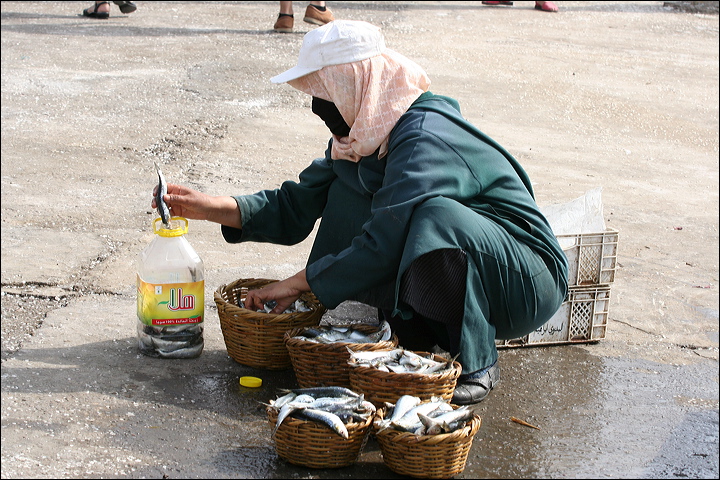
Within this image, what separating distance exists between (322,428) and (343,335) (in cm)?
62

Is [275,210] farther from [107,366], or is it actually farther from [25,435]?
[25,435]

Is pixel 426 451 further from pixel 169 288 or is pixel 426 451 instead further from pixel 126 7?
pixel 126 7

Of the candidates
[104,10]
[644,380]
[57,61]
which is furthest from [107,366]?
[104,10]

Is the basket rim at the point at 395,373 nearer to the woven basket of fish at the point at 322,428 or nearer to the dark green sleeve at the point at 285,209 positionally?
the woven basket of fish at the point at 322,428

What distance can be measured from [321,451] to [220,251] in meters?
2.25

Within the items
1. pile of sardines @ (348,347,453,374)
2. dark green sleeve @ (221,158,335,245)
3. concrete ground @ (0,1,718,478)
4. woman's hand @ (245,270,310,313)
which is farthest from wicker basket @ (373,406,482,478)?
dark green sleeve @ (221,158,335,245)

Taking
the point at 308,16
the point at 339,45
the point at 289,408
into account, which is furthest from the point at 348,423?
the point at 308,16

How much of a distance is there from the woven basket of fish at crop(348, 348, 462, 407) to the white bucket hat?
1127 millimetres

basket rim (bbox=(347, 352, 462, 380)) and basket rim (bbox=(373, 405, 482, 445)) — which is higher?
basket rim (bbox=(347, 352, 462, 380))

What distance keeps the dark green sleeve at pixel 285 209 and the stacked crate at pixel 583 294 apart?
106 cm

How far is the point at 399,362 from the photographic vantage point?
3094mm

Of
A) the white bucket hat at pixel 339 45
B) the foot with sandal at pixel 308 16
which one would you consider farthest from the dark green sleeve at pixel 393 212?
the foot with sandal at pixel 308 16

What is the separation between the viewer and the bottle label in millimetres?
3459

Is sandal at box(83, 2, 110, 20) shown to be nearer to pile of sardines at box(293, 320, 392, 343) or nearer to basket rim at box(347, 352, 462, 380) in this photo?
pile of sardines at box(293, 320, 392, 343)
